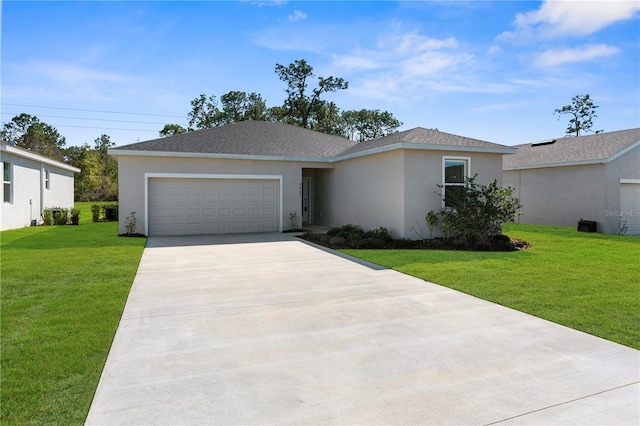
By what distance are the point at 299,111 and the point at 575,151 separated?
23271 mm

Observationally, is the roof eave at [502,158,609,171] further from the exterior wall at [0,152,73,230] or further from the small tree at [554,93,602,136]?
the small tree at [554,93,602,136]

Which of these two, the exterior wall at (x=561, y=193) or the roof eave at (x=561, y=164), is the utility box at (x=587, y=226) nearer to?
the exterior wall at (x=561, y=193)

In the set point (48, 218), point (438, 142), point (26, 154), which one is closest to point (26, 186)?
point (26, 154)

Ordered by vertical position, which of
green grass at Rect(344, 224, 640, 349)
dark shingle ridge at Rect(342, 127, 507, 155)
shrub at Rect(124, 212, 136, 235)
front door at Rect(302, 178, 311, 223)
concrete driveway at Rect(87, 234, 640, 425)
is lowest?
concrete driveway at Rect(87, 234, 640, 425)

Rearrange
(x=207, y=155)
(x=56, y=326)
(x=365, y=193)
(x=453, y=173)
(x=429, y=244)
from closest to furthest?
(x=56, y=326) → (x=429, y=244) → (x=453, y=173) → (x=365, y=193) → (x=207, y=155)

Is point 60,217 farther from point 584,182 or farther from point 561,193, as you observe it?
point 584,182

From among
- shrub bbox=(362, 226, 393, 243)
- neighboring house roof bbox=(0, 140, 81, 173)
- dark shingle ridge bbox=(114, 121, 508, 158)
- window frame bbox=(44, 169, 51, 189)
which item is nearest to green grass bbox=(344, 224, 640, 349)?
shrub bbox=(362, 226, 393, 243)

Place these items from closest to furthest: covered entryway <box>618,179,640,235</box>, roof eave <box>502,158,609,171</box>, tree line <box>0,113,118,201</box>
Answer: roof eave <box>502,158,609,171</box> → covered entryway <box>618,179,640,235</box> → tree line <box>0,113,118,201</box>

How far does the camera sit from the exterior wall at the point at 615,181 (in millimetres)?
14930

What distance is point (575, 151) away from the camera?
55.4 feet

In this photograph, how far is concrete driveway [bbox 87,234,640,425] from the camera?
8.79ft

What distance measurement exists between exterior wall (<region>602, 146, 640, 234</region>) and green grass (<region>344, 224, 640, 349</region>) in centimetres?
441

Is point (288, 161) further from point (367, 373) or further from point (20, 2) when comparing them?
point (367, 373)

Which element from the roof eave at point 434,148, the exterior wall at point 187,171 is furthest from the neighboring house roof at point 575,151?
the exterior wall at point 187,171
